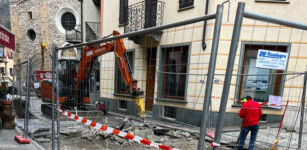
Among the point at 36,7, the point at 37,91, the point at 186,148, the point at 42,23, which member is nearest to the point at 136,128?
the point at 186,148

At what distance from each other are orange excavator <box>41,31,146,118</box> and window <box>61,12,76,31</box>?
1993 centimetres

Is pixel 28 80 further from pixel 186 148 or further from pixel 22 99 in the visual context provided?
pixel 186 148

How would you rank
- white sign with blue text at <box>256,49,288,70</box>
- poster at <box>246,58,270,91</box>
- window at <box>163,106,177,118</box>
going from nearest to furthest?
white sign with blue text at <box>256,49,288,70</box> < poster at <box>246,58,270,91</box> < window at <box>163,106,177,118</box>

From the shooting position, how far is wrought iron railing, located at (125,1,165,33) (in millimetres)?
8230

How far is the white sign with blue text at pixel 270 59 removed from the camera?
182 centimetres

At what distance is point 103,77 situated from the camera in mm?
3932

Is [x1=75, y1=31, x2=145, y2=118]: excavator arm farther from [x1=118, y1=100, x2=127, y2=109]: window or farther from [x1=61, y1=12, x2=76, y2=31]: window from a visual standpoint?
[x1=61, y1=12, x2=76, y2=31]: window

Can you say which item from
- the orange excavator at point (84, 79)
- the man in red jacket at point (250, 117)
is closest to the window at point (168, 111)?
the orange excavator at point (84, 79)

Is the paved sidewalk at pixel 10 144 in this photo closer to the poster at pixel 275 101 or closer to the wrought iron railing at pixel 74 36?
the poster at pixel 275 101

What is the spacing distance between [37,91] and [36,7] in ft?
79.4

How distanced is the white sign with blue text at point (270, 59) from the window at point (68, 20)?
27.5 metres

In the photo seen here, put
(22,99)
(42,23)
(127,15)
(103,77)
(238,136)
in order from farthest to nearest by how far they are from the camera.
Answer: (42,23), (127,15), (22,99), (103,77), (238,136)

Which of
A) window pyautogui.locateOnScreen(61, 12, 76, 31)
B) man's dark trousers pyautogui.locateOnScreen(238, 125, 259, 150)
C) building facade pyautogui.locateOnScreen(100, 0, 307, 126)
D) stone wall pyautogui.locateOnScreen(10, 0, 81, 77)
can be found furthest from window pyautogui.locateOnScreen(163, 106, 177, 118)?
window pyautogui.locateOnScreen(61, 12, 76, 31)

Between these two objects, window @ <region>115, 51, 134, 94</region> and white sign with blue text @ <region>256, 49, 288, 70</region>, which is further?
window @ <region>115, 51, 134, 94</region>
